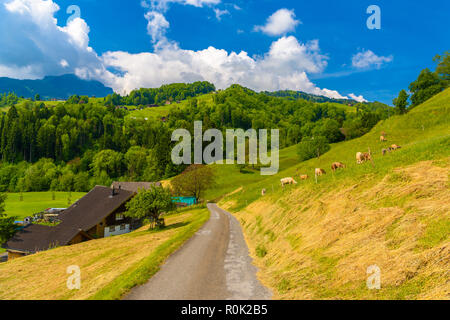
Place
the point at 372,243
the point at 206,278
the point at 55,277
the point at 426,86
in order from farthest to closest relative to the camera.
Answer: the point at 426,86 → the point at 55,277 → the point at 206,278 → the point at 372,243

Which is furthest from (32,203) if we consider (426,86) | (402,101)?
(426,86)

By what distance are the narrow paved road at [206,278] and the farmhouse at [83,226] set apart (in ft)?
125

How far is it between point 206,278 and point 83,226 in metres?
50.5

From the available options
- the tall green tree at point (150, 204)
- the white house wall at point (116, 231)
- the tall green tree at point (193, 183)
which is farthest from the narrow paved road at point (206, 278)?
the tall green tree at point (193, 183)

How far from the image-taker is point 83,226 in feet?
173

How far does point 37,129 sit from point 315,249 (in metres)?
232

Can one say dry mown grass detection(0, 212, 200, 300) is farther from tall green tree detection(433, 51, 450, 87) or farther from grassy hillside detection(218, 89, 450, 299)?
tall green tree detection(433, 51, 450, 87)

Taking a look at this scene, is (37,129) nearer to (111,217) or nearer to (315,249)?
(111,217)

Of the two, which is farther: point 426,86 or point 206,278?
point 426,86

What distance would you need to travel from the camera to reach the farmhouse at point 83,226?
45.3 m

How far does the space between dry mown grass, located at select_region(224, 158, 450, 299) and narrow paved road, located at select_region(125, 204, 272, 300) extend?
1.14 metres

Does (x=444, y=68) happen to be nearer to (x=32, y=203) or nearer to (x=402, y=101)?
(x=402, y=101)
